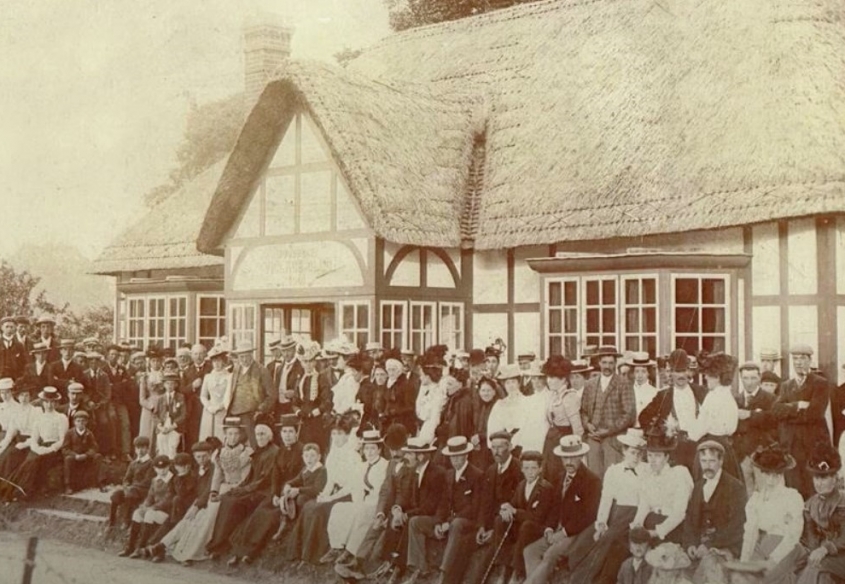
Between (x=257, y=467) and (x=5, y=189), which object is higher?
(x=5, y=189)

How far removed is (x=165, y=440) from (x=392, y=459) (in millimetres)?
1950

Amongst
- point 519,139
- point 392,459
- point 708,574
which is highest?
point 519,139

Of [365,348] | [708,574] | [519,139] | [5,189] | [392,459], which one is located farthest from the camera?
[5,189]

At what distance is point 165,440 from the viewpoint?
6.59 metres

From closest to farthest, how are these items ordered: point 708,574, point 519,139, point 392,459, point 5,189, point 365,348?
1. point 708,574
2. point 392,459
3. point 365,348
4. point 519,139
5. point 5,189

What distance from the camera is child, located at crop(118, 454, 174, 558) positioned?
614 centimetres

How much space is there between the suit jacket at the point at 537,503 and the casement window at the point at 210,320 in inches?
109

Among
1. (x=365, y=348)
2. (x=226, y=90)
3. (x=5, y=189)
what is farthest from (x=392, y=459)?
(x=5, y=189)

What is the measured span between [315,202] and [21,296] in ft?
8.30

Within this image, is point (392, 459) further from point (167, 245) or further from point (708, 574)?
point (167, 245)

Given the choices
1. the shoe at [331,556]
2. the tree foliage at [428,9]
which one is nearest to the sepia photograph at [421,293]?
the shoe at [331,556]

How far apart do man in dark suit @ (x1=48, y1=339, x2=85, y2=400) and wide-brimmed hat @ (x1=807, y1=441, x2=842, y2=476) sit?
5246 mm

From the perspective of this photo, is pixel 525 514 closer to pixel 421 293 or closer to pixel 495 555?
pixel 495 555

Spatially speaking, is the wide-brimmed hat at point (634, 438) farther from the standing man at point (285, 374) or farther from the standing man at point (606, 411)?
the standing man at point (285, 374)
